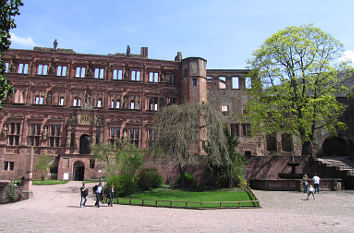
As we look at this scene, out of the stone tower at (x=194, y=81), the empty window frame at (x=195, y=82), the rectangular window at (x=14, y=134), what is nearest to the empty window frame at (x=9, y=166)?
the rectangular window at (x=14, y=134)

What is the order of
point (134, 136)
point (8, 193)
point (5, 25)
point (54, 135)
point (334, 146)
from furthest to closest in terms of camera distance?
point (334, 146) < point (134, 136) < point (54, 135) < point (8, 193) < point (5, 25)

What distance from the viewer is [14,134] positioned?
32.8 m

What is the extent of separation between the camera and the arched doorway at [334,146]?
34.6 metres

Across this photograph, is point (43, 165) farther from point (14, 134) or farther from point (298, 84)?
point (298, 84)

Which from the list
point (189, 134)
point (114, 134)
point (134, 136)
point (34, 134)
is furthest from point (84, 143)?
point (189, 134)

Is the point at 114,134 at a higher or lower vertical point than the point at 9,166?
higher

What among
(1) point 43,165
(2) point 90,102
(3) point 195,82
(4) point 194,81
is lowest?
(1) point 43,165

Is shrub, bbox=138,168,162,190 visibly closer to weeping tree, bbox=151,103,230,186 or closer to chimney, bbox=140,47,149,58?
weeping tree, bbox=151,103,230,186

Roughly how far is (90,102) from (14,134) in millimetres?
9822

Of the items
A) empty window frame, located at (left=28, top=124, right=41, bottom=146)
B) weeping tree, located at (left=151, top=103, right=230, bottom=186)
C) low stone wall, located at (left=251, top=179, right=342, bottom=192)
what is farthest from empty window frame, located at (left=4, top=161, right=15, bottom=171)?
low stone wall, located at (left=251, top=179, right=342, bottom=192)

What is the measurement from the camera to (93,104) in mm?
34875

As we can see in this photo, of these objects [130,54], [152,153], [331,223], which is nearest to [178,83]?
[130,54]

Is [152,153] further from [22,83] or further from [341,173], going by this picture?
[22,83]

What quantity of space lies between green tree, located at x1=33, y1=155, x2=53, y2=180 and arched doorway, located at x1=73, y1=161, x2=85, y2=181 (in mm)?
2881
